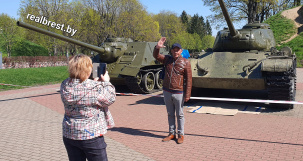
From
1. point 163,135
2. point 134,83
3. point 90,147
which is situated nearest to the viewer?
point 90,147

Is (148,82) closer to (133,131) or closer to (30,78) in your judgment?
(133,131)

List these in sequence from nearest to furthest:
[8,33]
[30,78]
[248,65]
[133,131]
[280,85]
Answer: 1. [133,131]
2. [280,85]
3. [248,65]
4. [30,78]
5. [8,33]

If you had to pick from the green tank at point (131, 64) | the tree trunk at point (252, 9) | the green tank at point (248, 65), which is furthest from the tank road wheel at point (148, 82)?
the tree trunk at point (252, 9)

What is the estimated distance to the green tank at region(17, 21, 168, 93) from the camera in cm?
1199

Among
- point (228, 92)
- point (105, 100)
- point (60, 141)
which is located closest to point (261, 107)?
point (228, 92)

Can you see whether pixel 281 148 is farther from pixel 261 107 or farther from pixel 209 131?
pixel 261 107

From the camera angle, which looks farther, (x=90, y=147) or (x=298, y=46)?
(x=298, y=46)

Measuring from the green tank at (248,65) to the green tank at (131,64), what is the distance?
8.28ft

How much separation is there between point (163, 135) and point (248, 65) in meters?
3.91

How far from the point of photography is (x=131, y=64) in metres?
12.4

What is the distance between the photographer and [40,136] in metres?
6.34

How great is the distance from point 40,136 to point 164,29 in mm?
69826

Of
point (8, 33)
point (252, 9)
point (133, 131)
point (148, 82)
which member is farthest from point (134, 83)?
point (8, 33)

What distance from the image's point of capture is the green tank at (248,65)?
8086 millimetres
